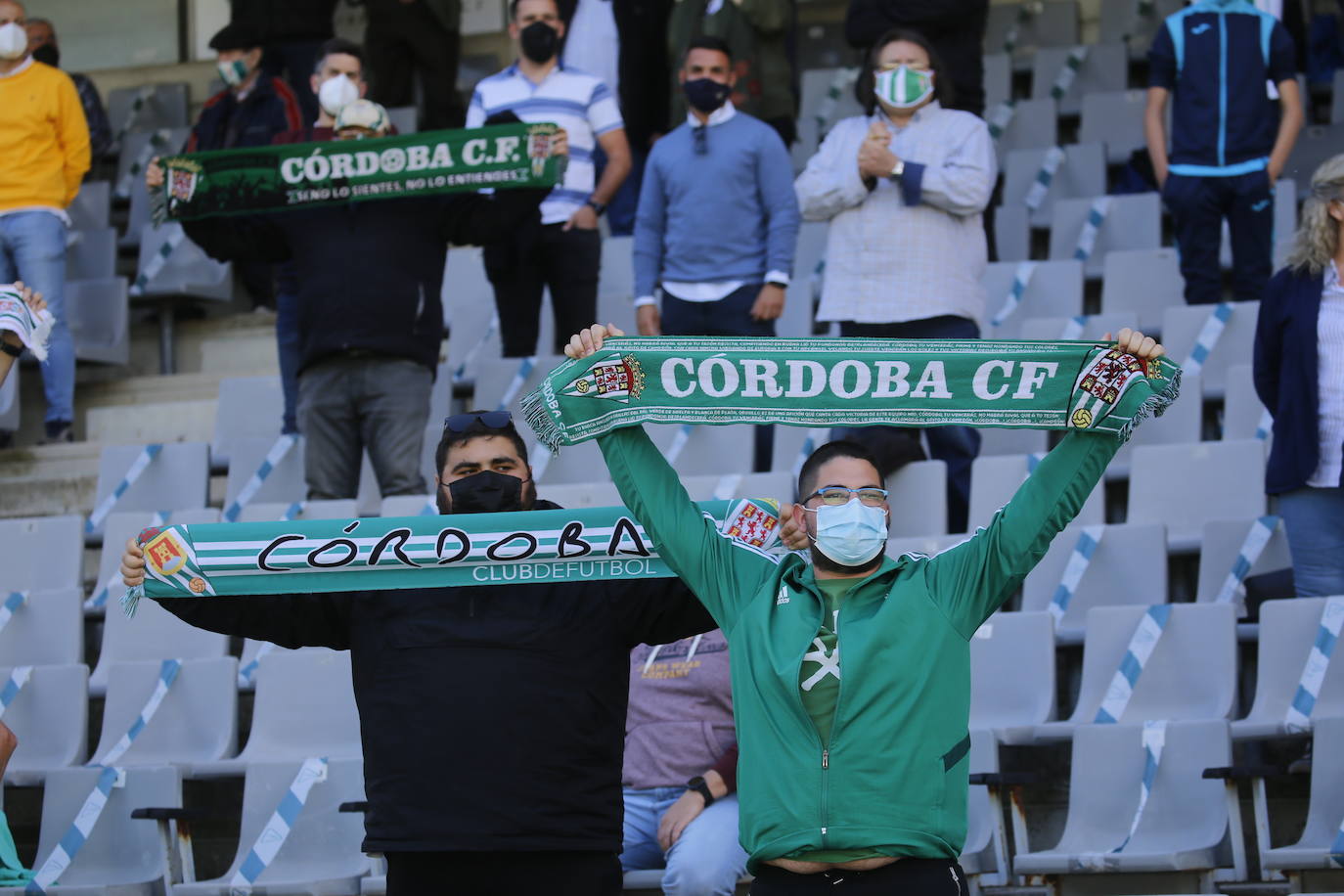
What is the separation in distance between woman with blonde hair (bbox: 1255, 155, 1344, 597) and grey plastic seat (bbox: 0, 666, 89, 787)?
3885 mm

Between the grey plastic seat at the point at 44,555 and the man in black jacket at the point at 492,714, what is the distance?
136 inches

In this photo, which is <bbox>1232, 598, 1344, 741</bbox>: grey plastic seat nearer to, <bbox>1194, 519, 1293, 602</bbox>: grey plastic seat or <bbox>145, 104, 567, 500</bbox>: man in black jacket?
<bbox>1194, 519, 1293, 602</bbox>: grey plastic seat

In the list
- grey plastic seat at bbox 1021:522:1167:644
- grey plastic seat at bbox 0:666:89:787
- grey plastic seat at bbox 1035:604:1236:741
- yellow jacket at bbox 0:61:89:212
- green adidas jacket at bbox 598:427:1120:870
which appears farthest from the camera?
yellow jacket at bbox 0:61:89:212

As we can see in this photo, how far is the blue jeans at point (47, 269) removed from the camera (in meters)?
8.48

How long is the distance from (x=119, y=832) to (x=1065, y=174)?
5824 millimetres

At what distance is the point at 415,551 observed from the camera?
13.8 ft

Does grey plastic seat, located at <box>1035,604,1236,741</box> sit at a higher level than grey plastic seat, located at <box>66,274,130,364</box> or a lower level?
lower

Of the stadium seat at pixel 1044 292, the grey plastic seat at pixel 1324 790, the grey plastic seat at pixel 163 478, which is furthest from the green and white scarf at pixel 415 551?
the stadium seat at pixel 1044 292

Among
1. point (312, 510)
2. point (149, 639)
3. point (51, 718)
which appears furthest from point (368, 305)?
point (51, 718)

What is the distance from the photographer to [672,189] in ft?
25.5

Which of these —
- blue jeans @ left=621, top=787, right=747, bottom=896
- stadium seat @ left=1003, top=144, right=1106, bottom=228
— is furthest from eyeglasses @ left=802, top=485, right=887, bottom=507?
stadium seat @ left=1003, top=144, right=1106, bottom=228

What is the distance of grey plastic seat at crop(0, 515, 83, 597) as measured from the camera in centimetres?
756

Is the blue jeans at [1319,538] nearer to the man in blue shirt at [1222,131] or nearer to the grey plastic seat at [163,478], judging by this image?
the man in blue shirt at [1222,131]

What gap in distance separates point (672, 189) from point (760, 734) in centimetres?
430
